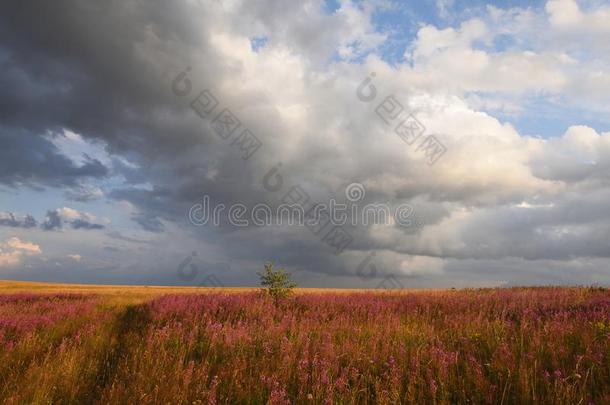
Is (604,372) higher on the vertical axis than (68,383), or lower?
higher

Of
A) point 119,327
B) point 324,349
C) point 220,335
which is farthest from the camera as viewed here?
point 119,327

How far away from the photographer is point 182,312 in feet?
33.6

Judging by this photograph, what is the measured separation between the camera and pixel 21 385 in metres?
4.85

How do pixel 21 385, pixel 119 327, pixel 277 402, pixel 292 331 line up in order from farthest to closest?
pixel 119 327 < pixel 292 331 < pixel 21 385 < pixel 277 402

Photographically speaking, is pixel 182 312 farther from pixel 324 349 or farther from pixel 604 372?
pixel 604 372

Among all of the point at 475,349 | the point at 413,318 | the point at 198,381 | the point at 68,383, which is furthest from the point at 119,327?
the point at 475,349

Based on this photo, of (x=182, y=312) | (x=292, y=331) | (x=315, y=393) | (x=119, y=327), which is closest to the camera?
(x=315, y=393)

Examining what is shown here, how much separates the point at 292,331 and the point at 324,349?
1.70 m

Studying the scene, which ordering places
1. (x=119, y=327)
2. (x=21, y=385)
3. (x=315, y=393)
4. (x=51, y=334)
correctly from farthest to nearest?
(x=119, y=327) → (x=51, y=334) → (x=21, y=385) → (x=315, y=393)

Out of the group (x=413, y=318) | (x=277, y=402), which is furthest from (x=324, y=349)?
(x=413, y=318)

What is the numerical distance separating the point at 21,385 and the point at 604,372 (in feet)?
24.6

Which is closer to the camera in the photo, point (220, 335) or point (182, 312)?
point (220, 335)

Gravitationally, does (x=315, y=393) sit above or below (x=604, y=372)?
below

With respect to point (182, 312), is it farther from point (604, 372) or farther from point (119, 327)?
point (604, 372)
